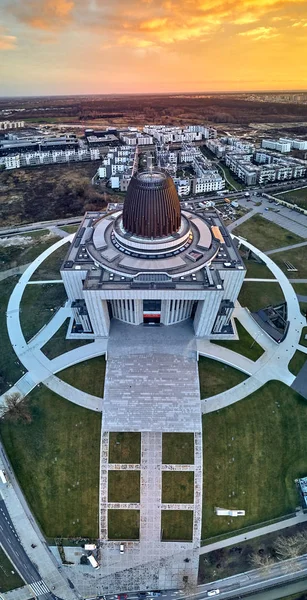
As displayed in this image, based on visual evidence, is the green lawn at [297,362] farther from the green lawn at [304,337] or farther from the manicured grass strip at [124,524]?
the manicured grass strip at [124,524]

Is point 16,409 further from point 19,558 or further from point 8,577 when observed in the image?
point 8,577

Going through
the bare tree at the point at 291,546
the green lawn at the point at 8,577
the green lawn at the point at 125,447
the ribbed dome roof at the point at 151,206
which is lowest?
the green lawn at the point at 8,577

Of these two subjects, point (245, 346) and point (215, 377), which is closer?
point (215, 377)

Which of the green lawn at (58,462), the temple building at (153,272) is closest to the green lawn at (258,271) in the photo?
the temple building at (153,272)

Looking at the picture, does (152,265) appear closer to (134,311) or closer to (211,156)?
(134,311)

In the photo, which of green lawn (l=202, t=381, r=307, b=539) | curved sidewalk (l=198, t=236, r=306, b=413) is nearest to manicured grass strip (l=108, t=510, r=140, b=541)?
green lawn (l=202, t=381, r=307, b=539)

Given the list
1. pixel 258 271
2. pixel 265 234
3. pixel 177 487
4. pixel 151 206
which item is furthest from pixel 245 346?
pixel 265 234
